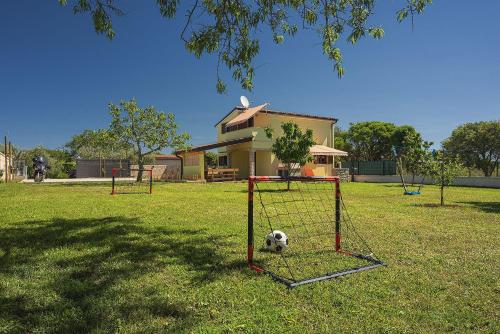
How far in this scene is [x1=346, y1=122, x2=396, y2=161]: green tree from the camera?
38688mm

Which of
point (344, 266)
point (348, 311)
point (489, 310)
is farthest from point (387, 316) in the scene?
point (344, 266)

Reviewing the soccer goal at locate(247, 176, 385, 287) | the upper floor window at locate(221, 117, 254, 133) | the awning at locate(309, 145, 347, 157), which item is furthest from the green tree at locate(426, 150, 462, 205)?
the upper floor window at locate(221, 117, 254, 133)

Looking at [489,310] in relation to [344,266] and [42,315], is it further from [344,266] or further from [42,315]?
[42,315]

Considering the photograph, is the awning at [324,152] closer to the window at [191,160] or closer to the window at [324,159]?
the window at [324,159]

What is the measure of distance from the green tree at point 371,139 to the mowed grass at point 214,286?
108 ft

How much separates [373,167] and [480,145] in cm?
1034

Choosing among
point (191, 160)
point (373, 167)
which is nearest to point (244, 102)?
point (191, 160)

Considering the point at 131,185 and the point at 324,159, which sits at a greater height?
the point at 324,159

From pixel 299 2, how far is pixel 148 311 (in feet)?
18.5

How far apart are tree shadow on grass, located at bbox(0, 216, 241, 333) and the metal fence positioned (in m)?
26.4

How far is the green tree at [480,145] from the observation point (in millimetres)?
31141

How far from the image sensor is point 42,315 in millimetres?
3338

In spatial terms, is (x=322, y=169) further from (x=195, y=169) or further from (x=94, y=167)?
(x=94, y=167)

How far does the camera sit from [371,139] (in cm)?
3941
